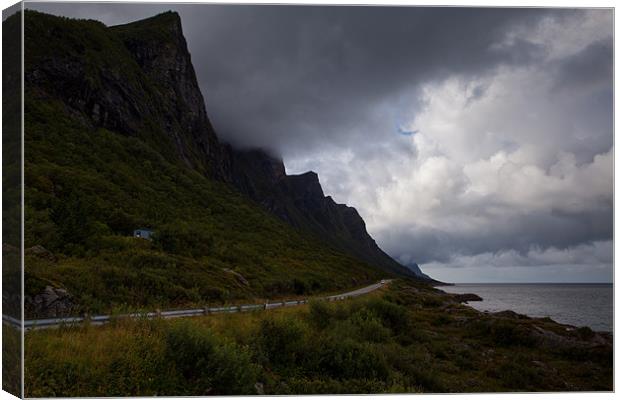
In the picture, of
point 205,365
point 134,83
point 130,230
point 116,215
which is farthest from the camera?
point 134,83

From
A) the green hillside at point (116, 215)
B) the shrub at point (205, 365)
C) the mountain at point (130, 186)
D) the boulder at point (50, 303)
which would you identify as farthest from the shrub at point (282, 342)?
the mountain at point (130, 186)

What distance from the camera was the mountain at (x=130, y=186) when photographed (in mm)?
24297

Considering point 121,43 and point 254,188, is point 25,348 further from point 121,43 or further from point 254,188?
point 254,188

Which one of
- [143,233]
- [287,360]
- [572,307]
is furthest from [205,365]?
[572,307]

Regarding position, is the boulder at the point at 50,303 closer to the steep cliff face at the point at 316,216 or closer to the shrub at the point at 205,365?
the shrub at the point at 205,365

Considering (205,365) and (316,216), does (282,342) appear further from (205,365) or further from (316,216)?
(316,216)

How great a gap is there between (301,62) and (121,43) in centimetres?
7733

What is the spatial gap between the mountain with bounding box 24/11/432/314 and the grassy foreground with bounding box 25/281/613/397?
19.8 feet

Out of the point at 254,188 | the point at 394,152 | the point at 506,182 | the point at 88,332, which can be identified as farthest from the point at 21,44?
the point at 254,188

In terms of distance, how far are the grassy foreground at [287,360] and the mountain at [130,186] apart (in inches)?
237

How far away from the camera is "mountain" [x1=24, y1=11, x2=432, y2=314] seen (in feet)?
79.7

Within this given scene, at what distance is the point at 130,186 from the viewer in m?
44.8

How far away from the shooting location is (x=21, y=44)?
456 inches

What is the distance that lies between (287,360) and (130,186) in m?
36.6
